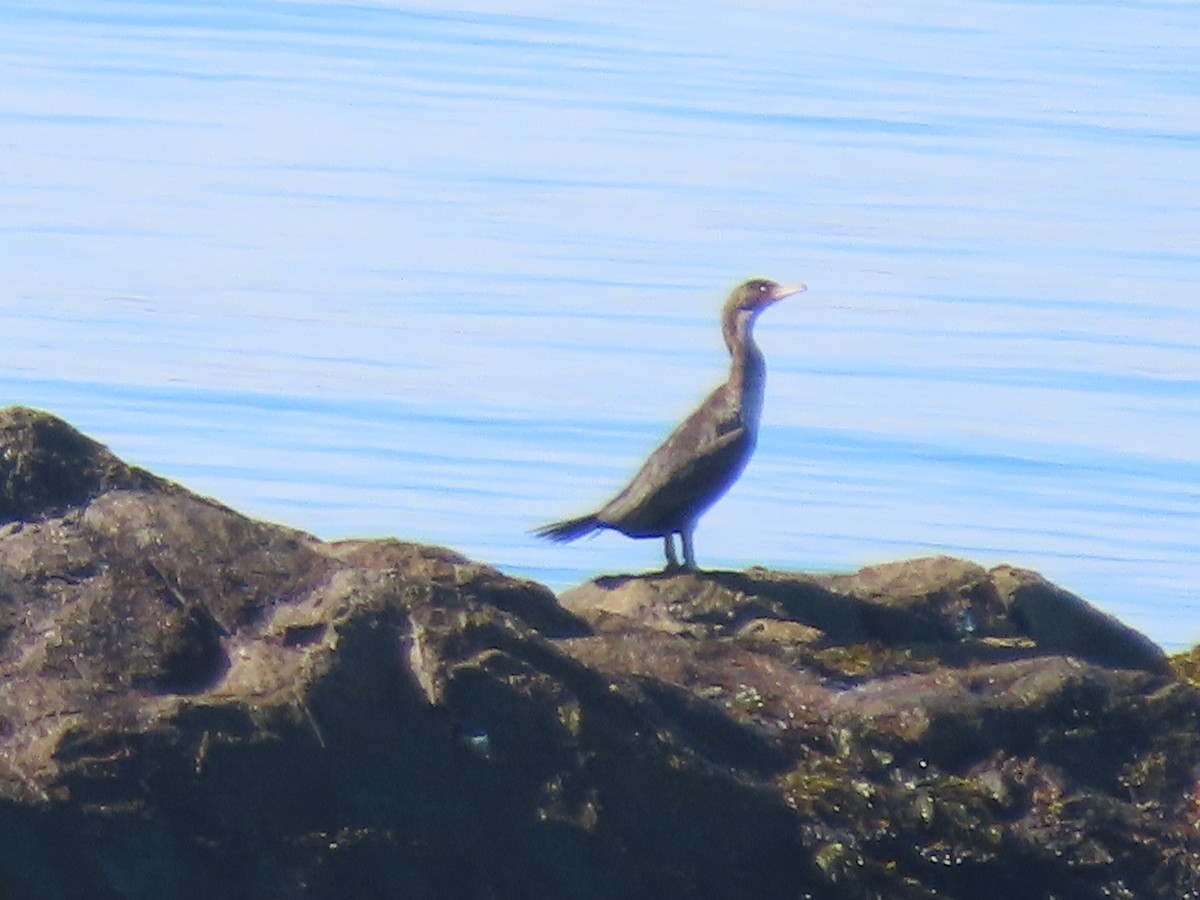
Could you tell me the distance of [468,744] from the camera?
5.81m

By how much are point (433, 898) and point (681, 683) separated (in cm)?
92

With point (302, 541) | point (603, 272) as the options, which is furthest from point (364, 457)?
point (302, 541)

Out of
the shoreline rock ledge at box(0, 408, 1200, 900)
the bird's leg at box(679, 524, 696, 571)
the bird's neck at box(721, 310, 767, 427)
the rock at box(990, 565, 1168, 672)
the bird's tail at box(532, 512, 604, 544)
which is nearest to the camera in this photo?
the shoreline rock ledge at box(0, 408, 1200, 900)

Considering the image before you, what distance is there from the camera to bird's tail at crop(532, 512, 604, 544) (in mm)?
9055

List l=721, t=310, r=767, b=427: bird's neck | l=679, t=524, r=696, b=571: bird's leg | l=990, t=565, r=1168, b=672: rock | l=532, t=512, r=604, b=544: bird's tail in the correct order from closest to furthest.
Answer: l=990, t=565, r=1168, b=672: rock, l=679, t=524, r=696, b=571: bird's leg, l=532, t=512, r=604, b=544: bird's tail, l=721, t=310, r=767, b=427: bird's neck

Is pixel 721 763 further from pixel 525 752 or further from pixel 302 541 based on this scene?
pixel 302 541

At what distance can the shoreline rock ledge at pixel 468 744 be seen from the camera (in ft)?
18.6

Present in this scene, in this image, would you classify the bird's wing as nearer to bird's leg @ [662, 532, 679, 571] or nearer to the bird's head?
bird's leg @ [662, 532, 679, 571]

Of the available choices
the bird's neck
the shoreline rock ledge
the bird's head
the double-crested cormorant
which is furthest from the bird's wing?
the shoreline rock ledge

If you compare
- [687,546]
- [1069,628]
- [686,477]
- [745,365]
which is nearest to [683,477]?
[686,477]

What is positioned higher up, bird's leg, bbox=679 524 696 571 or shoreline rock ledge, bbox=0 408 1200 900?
bird's leg, bbox=679 524 696 571

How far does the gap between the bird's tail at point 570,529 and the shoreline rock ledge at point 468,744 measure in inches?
94.8

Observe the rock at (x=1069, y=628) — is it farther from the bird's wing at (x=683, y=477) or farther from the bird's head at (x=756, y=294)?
the bird's head at (x=756, y=294)

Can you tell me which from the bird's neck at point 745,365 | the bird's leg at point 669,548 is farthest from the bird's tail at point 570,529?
the bird's neck at point 745,365
